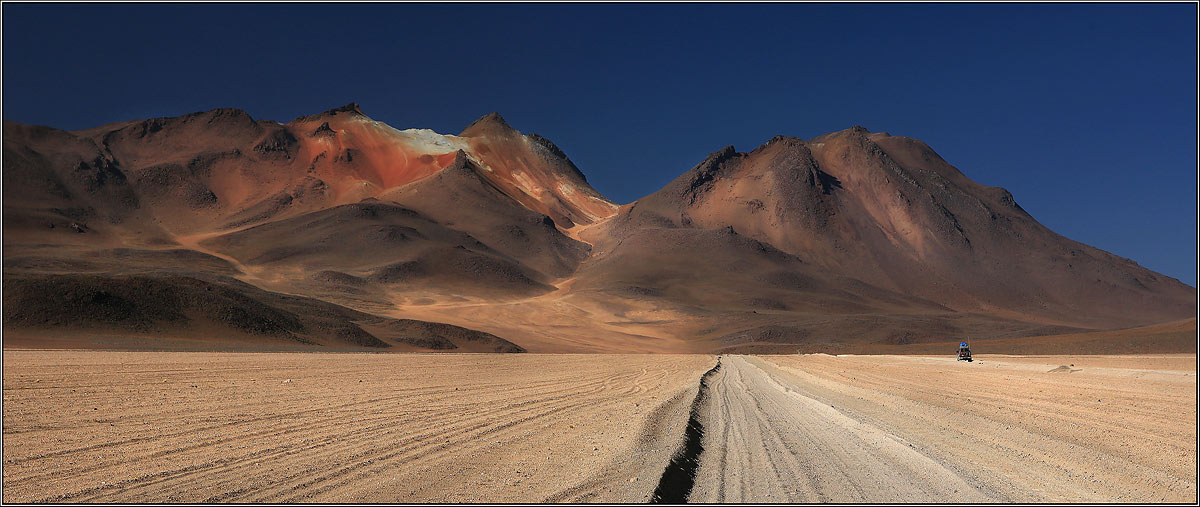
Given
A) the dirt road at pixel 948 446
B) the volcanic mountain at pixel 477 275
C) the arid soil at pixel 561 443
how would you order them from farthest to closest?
1. the volcanic mountain at pixel 477 275
2. the dirt road at pixel 948 446
3. the arid soil at pixel 561 443

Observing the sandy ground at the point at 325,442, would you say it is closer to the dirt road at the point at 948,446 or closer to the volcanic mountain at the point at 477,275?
the dirt road at the point at 948,446

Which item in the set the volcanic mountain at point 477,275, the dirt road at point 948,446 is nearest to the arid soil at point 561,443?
the dirt road at point 948,446

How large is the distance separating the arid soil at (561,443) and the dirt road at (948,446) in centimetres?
5

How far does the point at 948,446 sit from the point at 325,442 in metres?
10.4

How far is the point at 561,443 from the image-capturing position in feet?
41.7


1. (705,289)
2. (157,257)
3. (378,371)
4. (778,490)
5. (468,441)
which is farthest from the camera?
(705,289)

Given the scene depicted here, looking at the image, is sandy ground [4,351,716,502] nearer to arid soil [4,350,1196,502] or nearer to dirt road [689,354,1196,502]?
arid soil [4,350,1196,502]

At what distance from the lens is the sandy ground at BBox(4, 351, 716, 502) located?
919 cm

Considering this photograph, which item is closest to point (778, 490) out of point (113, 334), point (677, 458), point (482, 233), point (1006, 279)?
point (677, 458)

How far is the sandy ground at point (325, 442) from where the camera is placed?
30.1ft

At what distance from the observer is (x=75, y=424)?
14211 mm

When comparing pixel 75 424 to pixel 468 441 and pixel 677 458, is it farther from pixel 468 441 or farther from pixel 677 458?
pixel 677 458

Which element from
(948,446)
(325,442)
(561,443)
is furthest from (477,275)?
(948,446)

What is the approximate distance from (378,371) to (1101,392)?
2729 centimetres
